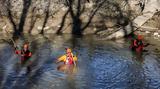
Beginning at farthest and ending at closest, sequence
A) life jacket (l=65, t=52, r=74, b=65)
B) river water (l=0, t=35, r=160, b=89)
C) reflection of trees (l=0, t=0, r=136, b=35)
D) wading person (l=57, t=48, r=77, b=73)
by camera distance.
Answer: reflection of trees (l=0, t=0, r=136, b=35)
life jacket (l=65, t=52, r=74, b=65)
wading person (l=57, t=48, r=77, b=73)
river water (l=0, t=35, r=160, b=89)

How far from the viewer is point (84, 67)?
18078 millimetres

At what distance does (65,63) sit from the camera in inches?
711

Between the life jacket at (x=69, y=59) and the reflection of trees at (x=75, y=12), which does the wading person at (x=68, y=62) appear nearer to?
the life jacket at (x=69, y=59)

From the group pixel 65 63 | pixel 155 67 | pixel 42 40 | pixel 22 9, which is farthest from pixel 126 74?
pixel 22 9

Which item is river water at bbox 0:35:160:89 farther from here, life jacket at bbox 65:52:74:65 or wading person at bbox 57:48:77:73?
life jacket at bbox 65:52:74:65

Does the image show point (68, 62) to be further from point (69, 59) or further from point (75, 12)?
point (75, 12)

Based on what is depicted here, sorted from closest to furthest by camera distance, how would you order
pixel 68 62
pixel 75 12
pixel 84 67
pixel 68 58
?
pixel 68 58 < pixel 68 62 < pixel 84 67 < pixel 75 12

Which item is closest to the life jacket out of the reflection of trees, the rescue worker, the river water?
the rescue worker

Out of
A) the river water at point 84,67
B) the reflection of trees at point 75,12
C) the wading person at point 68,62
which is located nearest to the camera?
the river water at point 84,67

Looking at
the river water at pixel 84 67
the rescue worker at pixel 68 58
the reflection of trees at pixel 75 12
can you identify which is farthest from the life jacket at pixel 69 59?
the reflection of trees at pixel 75 12

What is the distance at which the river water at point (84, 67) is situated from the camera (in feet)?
51.2

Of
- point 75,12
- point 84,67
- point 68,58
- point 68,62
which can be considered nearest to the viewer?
point 68,58

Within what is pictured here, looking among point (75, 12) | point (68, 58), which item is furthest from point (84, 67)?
point (75, 12)

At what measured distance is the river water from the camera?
51.2 ft
